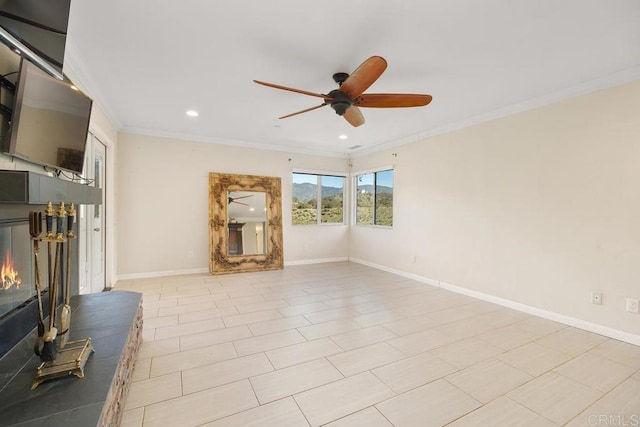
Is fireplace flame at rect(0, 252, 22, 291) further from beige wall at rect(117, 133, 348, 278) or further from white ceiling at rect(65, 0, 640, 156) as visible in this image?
beige wall at rect(117, 133, 348, 278)

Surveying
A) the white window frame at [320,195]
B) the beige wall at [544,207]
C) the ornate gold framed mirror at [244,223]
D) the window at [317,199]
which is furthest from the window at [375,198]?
the ornate gold framed mirror at [244,223]

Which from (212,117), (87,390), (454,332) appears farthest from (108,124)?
(454,332)

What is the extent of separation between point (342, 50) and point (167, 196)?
3902mm

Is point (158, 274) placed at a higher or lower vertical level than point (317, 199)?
lower

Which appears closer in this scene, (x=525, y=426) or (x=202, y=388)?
(x=525, y=426)

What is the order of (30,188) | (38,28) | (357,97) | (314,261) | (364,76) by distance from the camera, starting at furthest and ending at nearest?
(314,261), (357,97), (364,76), (38,28), (30,188)

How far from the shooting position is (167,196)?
4.83 m

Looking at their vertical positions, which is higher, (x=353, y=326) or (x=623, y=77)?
(x=623, y=77)

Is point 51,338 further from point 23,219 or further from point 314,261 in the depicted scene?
point 314,261

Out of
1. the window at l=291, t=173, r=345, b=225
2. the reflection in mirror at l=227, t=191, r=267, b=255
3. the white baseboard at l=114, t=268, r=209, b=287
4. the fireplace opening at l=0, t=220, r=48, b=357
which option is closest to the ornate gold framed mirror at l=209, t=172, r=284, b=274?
the reflection in mirror at l=227, t=191, r=267, b=255

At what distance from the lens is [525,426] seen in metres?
1.57

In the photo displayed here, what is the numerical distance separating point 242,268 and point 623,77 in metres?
5.43

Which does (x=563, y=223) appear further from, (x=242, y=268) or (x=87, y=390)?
(x=242, y=268)

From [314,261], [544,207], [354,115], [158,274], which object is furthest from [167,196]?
[544,207]
